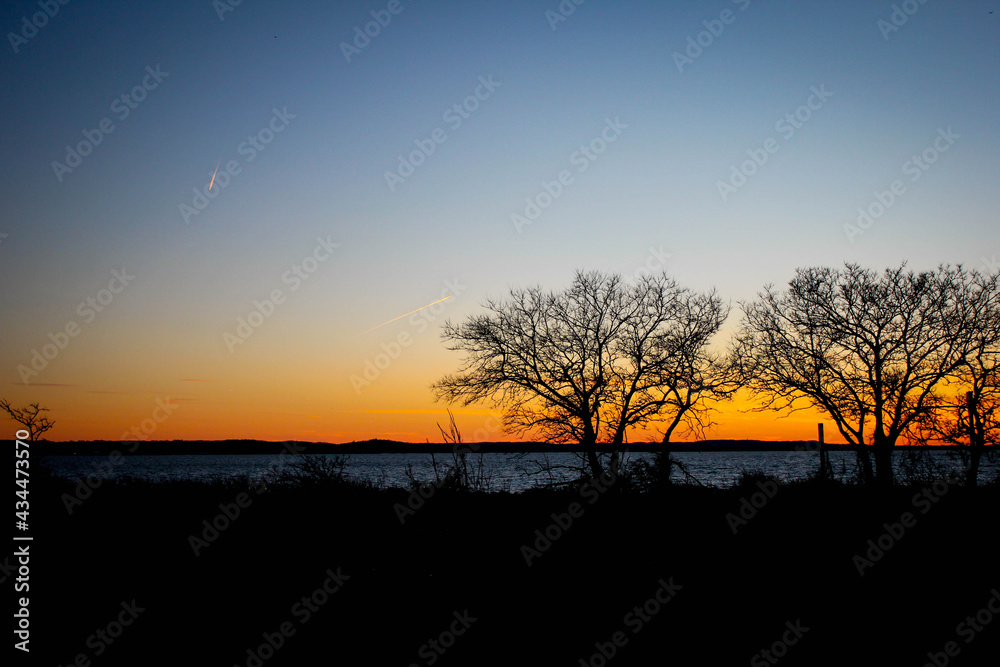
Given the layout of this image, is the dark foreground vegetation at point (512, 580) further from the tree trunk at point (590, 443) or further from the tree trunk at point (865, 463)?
the tree trunk at point (865, 463)

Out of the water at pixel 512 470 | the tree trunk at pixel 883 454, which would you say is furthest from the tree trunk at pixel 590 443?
the tree trunk at pixel 883 454

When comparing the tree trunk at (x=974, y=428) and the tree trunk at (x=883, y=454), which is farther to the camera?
the tree trunk at (x=883, y=454)

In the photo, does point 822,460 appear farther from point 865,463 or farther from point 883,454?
point 883,454

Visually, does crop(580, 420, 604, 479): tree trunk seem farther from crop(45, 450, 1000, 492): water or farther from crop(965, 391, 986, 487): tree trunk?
crop(965, 391, 986, 487): tree trunk

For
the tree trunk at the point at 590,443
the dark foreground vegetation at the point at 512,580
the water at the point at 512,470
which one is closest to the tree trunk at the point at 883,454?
the water at the point at 512,470

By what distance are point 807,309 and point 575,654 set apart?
23.9m

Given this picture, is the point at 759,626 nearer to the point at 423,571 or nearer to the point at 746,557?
the point at 746,557

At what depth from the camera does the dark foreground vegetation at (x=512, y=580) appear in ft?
17.4

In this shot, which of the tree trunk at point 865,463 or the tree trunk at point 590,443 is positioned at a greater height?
the tree trunk at point 590,443

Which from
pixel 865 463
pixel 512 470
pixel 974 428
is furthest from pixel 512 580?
pixel 512 470

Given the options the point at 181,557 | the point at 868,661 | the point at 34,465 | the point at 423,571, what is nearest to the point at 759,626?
the point at 868,661

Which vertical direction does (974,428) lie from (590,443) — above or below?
above

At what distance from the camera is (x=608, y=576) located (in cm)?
699

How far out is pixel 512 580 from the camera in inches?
272
